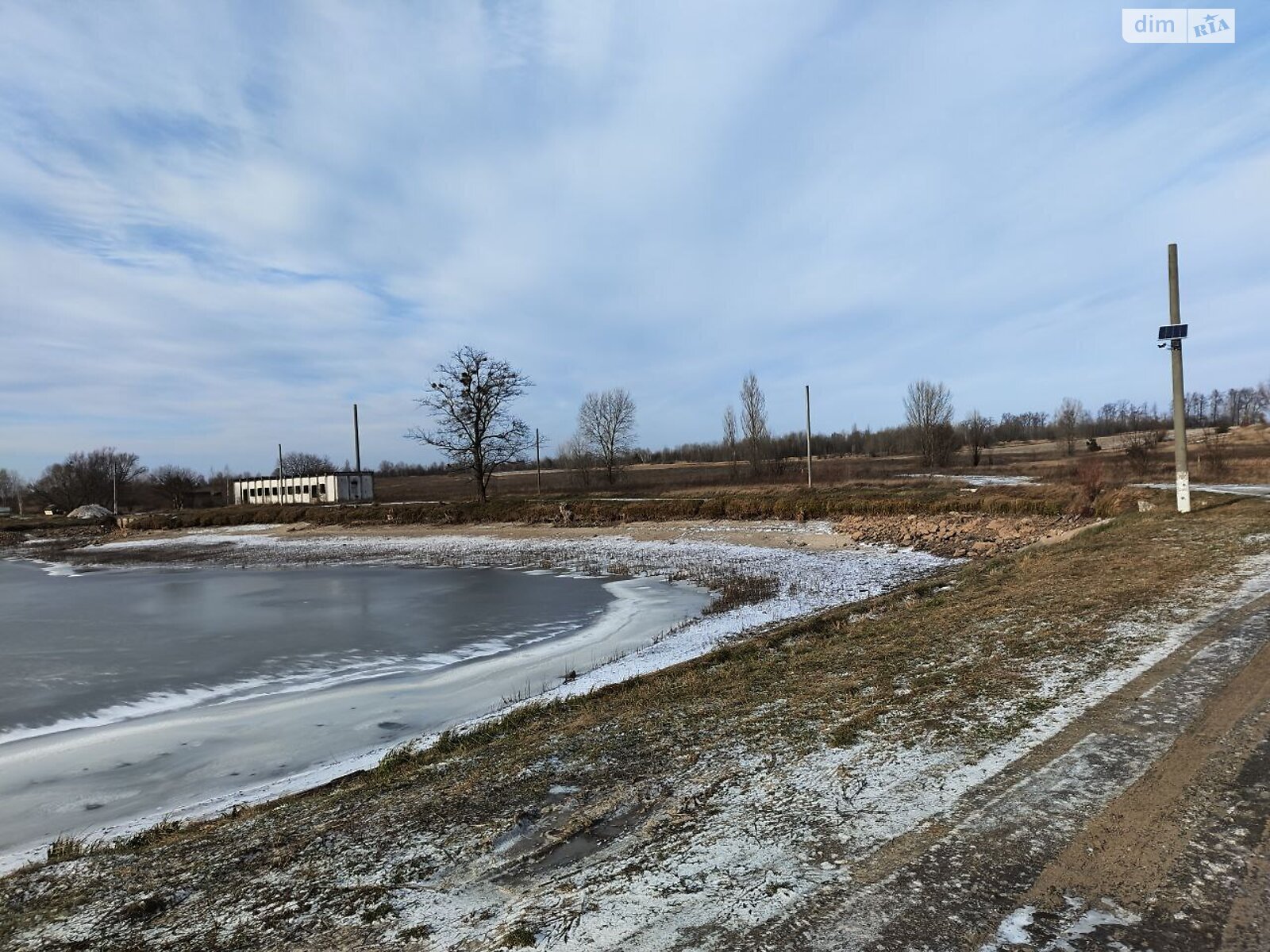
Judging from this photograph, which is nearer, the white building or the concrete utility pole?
the concrete utility pole

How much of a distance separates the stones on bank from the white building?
46057mm

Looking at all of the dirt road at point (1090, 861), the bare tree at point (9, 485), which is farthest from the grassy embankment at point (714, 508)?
the bare tree at point (9, 485)

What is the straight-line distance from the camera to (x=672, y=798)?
429cm

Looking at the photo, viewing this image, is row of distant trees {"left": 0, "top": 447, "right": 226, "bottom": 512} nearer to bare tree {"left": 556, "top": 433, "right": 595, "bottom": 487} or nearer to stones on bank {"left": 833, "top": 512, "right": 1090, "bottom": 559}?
bare tree {"left": 556, "top": 433, "right": 595, "bottom": 487}

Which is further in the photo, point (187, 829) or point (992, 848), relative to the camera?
point (187, 829)

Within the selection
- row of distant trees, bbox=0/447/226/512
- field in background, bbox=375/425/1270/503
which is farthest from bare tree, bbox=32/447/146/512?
field in background, bbox=375/425/1270/503

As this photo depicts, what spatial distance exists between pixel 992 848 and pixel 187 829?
532cm

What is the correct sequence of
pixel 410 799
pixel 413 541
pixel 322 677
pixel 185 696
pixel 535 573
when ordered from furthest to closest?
pixel 413 541
pixel 535 573
pixel 322 677
pixel 185 696
pixel 410 799

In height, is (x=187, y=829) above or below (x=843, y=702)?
below

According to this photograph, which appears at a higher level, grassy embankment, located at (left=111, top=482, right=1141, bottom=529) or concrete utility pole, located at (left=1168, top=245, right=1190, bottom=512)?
concrete utility pole, located at (left=1168, top=245, right=1190, bottom=512)

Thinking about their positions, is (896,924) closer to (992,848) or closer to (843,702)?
(992,848)

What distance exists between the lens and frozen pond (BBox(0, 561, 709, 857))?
22.8 feet

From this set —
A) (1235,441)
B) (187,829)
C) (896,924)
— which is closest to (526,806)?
(896,924)

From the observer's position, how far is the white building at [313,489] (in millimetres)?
63344
